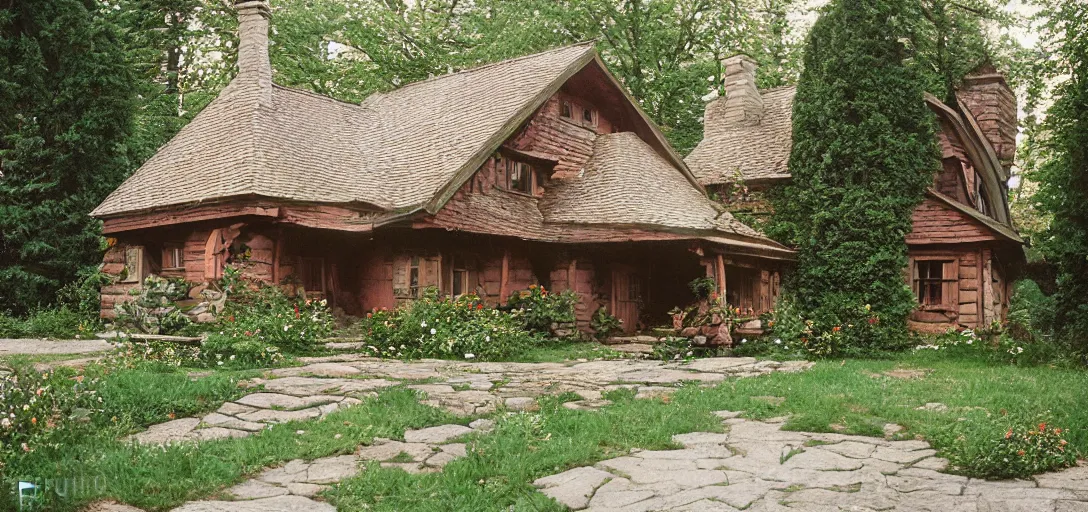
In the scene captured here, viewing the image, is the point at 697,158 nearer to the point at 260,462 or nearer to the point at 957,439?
the point at 957,439

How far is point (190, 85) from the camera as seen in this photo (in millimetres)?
27578

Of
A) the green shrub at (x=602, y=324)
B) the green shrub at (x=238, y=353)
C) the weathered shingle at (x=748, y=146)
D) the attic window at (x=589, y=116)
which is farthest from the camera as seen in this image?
the attic window at (x=589, y=116)

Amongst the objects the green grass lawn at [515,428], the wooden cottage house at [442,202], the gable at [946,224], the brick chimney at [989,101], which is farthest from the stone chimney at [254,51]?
the brick chimney at [989,101]

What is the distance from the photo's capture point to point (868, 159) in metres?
16.8

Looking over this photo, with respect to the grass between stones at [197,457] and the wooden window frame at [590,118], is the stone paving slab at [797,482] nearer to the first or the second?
the grass between stones at [197,457]

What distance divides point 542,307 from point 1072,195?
345 inches

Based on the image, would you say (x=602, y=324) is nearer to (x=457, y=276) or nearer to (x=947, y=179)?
(x=457, y=276)

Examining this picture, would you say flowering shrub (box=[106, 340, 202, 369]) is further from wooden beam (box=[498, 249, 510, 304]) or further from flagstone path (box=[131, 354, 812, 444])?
wooden beam (box=[498, 249, 510, 304])

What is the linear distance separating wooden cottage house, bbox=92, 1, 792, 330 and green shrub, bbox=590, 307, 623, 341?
230 millimetres

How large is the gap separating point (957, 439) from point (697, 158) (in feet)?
51.9

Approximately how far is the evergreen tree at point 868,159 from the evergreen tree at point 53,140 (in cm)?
1542

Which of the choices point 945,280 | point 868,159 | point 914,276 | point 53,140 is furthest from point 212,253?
point 945,280

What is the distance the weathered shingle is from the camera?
65.0 feet

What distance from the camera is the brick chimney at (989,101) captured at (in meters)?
20.0
